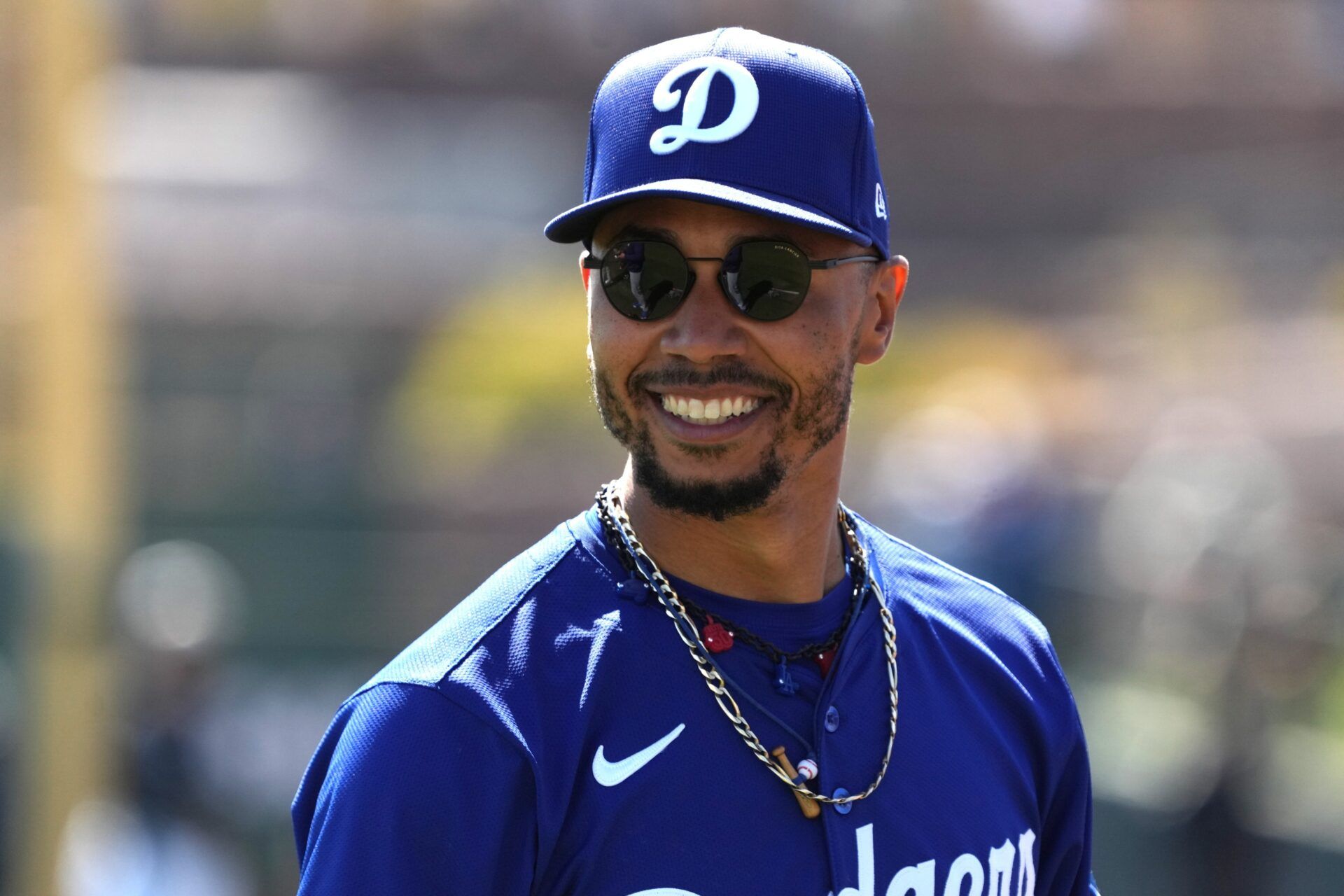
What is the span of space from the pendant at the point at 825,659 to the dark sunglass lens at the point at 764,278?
0.47m

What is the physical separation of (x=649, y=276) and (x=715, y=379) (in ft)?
0.52

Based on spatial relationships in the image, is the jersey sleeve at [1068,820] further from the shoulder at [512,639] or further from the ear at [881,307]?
the shoulder at [512,639]

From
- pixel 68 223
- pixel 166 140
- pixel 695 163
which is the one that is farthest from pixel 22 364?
pixel 166 140

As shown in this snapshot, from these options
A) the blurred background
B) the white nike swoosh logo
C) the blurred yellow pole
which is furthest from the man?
the blurred yellow pole

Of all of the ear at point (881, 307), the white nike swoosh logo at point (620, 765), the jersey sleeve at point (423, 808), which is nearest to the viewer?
the jersey sleeve at point (423, 808)

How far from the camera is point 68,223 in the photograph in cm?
760

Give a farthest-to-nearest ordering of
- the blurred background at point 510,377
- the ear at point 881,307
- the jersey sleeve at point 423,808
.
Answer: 1. the blurred background at point 510,377
2. the ear at point 881,307
3. the jersey sleeve at point 423,808

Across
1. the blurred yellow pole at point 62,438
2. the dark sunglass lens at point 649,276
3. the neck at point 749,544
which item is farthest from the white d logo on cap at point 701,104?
the blurred yellow pole at point 62,438

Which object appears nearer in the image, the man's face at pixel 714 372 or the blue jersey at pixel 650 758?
the blue jersey at pixel 650 758

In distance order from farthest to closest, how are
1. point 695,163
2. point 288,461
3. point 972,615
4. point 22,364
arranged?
point 288,461, point 22,364, point 972,615, point 695,163

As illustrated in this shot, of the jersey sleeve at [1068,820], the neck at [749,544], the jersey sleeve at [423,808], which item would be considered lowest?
the jersey sleeve at [1068,820]

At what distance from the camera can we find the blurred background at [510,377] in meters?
7.20

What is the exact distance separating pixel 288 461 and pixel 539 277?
5.39 m

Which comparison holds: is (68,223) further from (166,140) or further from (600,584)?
(166,140)
